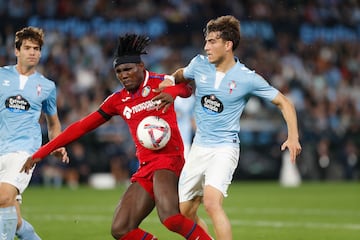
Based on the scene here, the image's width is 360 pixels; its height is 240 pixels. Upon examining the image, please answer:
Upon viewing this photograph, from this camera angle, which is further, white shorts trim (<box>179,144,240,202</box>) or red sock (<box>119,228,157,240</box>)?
white shorts trim (<box>179,144,240,202</box>)

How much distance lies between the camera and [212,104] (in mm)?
8703

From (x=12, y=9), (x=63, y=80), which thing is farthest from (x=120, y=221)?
(x=12, y=9)

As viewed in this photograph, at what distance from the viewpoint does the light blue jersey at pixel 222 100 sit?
28.3 feet

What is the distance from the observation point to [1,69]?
927 centimetres

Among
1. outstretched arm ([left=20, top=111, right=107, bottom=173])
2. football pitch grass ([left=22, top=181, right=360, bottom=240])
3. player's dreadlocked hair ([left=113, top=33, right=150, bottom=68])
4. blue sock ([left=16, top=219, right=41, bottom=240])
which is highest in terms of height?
player's dreadlocked hair ([left=113, top=33, right=150, bottom=68])

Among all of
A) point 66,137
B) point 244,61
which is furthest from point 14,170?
point 244,61

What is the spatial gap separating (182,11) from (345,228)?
15.1 meters

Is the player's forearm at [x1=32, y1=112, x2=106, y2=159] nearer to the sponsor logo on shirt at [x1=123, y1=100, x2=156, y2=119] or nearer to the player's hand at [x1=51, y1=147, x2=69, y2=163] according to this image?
the sponsor logo on shirt at [x1=123, y1=100, x2=156, y2=119]

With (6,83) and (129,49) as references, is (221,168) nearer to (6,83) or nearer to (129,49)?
(129,49)

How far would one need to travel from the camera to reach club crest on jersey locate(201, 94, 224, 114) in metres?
8.68

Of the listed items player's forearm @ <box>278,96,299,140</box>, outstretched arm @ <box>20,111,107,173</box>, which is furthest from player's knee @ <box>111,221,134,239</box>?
player's forearm @ <box>278,96,299,140</box>

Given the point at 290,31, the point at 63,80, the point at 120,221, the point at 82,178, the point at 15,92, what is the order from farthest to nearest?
the point at 290,31 → the point at 63,80 → the point at 82,178 → the point at 15,92 → the point at 120,221

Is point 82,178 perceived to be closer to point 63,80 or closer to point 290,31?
point 63,80

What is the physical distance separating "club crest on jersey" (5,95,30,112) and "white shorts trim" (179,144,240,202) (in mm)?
1876
